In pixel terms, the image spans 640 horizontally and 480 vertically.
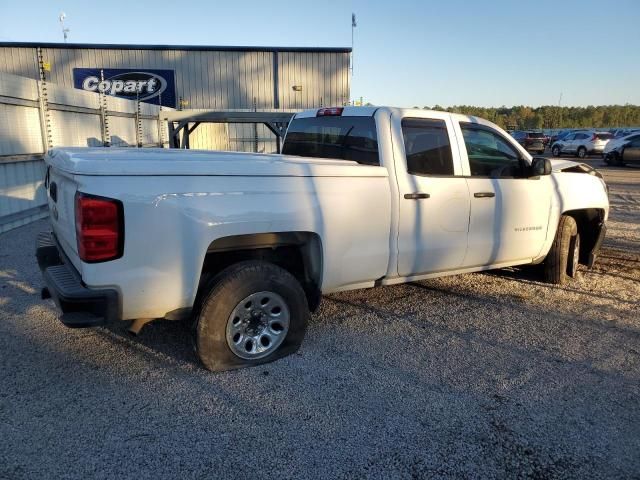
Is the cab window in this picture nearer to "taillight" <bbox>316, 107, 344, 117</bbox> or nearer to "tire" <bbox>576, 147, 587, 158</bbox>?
"taillight" <bbox>316, 107, 344, 117</bbox>

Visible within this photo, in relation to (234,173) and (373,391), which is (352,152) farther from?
(373,391)

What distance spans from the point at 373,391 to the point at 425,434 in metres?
0.54

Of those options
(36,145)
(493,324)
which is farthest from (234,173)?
(36,145)

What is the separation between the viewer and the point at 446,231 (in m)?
4.50

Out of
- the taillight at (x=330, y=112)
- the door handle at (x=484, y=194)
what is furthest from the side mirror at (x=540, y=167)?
the taillight at (x=330, y=112)

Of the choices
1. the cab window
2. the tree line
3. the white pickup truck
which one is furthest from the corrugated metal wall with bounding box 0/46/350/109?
the tree line

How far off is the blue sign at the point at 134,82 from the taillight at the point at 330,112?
896 inches

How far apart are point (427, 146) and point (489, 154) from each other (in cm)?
84

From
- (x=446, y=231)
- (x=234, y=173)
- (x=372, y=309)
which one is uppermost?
(x=234, y=173)

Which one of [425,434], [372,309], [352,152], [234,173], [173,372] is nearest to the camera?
[425,434]

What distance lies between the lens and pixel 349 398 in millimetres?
3299

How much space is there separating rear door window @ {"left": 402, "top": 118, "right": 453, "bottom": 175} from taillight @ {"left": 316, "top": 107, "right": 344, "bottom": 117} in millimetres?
668

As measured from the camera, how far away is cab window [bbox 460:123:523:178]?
187 inches

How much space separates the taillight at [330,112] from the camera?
4.72 meters
